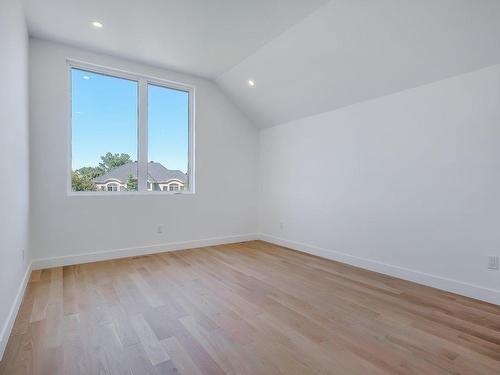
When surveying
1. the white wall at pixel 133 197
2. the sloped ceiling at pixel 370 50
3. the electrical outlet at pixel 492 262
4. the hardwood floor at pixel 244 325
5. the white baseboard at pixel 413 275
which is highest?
the sloped ceiling at pixel 370 50

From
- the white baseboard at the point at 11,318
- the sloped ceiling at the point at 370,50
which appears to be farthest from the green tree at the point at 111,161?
the sloped ceiling at the point at 370,50

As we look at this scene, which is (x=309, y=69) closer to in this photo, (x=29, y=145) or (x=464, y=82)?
(x=464, y=82)

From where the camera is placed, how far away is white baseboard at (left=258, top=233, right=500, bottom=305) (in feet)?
8.06

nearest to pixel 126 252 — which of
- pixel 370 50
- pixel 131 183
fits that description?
pixel 131 183

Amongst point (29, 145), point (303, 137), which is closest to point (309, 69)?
point (303, 137)

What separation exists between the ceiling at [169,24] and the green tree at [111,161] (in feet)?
4.47

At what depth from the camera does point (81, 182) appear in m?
3.60

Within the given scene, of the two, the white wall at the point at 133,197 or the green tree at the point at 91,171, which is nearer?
the white wall at the point at 133,197

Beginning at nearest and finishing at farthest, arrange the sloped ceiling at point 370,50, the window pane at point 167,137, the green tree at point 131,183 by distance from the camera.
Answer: the sloped ceiling at point 370,50, the green tree at point 131,183, the window pane at point 167,137

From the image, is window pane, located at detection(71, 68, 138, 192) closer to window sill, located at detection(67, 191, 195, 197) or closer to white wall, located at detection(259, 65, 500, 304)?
window sill, located at detection(67, 191, 195, 197)

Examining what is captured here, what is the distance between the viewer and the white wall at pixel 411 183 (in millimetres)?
2486

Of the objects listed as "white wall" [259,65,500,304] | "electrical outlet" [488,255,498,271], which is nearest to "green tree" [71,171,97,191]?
"white wall" [259,65,500,304]

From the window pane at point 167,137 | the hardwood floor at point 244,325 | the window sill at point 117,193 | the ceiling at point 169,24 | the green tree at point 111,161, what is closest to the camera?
the hardwood floor at point 244,325

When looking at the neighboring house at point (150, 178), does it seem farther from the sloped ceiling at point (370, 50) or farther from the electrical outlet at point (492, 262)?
the electrical outlet at point (492, 262)
